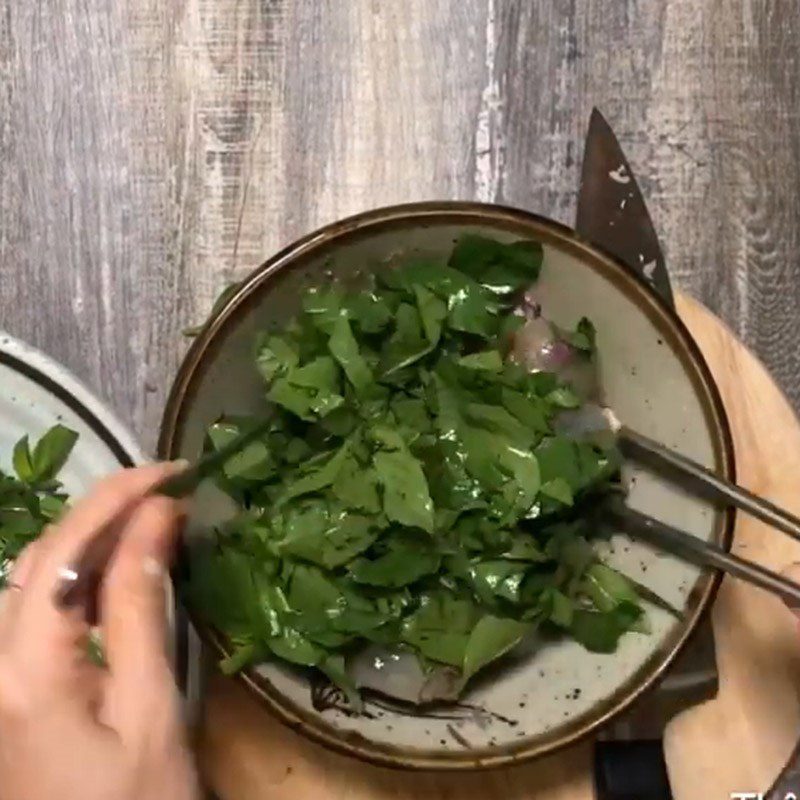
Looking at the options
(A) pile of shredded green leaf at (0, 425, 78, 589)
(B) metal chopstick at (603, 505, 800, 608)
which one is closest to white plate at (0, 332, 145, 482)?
(A) pile of shredded green leaf at (0, 425, 78, 589)

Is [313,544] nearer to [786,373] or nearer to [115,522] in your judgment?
[115,522]

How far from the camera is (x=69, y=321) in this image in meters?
0.98

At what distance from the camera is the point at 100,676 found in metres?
0.70

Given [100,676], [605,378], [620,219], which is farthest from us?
[620,219]

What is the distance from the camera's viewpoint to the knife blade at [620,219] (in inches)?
35.6

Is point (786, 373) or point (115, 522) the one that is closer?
point (115, 522)

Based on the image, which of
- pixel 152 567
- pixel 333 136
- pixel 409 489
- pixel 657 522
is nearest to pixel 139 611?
pixel 152 567

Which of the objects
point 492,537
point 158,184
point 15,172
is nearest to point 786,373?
point 492,537

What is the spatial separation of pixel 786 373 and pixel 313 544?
45 cm

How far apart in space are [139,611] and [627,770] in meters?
0.34

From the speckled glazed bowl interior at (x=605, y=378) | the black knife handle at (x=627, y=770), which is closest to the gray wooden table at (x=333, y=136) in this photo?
the speckled glazed bowl interior at (x=605, y=378)

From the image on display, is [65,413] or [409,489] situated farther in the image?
[65,413]

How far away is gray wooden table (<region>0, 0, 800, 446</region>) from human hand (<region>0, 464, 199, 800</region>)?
262 mm

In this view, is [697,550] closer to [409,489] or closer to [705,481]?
[705,481]
